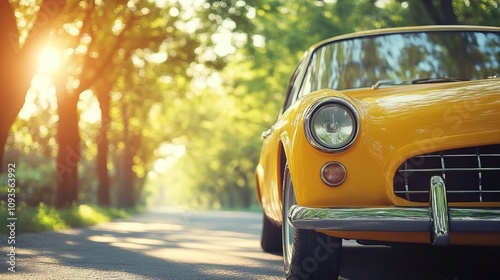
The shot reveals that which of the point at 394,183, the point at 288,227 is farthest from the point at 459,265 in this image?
the point at 394,183

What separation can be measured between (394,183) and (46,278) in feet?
7.74

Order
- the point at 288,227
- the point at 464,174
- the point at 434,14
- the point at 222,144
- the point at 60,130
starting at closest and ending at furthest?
the point at 464,174 < the point at 288,227 < the point at 434,14 < the point at 60,130 < the point at 222,144

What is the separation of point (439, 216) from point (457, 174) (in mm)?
376

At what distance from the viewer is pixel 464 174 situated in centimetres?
388

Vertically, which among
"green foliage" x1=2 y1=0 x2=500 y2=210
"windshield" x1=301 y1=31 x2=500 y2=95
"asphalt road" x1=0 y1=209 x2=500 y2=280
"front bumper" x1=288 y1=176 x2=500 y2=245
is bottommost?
"asphalt road" x1=0 y1=209 x2=500 y2=280

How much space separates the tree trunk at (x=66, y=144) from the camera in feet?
53.3

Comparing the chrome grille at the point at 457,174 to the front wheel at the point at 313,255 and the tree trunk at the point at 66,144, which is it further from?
the tree trunk at the point at 66,144

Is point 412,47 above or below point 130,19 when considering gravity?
below

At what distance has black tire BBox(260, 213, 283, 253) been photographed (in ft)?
23.8

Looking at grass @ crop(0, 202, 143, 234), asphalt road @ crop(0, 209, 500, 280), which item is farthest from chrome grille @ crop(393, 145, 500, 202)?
grass @ crop(0, 202, 143, 234)

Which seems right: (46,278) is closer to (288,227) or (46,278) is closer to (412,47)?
(288,227)

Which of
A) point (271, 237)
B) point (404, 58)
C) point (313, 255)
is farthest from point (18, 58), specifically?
point (313, 255)

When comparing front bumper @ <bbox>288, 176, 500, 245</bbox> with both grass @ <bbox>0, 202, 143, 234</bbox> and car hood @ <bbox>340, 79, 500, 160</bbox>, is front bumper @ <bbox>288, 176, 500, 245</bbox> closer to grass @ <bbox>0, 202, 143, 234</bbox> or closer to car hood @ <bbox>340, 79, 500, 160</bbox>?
car hood @ <bbox>340, 79, 500, 160</bbox>

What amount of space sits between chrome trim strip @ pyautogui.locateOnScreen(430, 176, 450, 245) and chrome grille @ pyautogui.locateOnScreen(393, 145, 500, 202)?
0.21 metres
